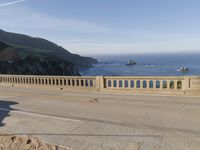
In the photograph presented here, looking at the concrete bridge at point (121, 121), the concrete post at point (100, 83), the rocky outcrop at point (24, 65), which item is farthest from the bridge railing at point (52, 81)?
the rocky outcrop at point (24, 65)

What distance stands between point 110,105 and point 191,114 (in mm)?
2995

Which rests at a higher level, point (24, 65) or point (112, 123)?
point (24, 65)

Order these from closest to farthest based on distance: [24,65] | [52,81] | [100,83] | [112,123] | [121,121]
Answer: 1. [112,123]
2. [121,121]
3. [100,83]
4. [52,81]
5. [24,65]

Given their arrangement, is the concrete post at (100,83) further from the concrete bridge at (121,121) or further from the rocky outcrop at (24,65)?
the rocky outcrop at (24,65)

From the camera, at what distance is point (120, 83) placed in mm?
13125

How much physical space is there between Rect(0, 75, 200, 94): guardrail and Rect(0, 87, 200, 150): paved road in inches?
43.6

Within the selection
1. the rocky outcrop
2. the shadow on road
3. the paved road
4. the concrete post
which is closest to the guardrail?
the concrete post

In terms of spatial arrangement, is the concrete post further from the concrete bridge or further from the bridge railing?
the concrete bridge

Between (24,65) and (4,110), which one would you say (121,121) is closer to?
(4,110)

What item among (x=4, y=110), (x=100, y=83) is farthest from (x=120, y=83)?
(x=4, y=110)

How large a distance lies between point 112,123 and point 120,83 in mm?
7101

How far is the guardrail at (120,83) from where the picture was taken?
10172 millimetres

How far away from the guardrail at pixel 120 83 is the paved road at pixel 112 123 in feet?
3.63

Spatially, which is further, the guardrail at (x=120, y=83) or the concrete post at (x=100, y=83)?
the concrete post at (x=100, y=83)
